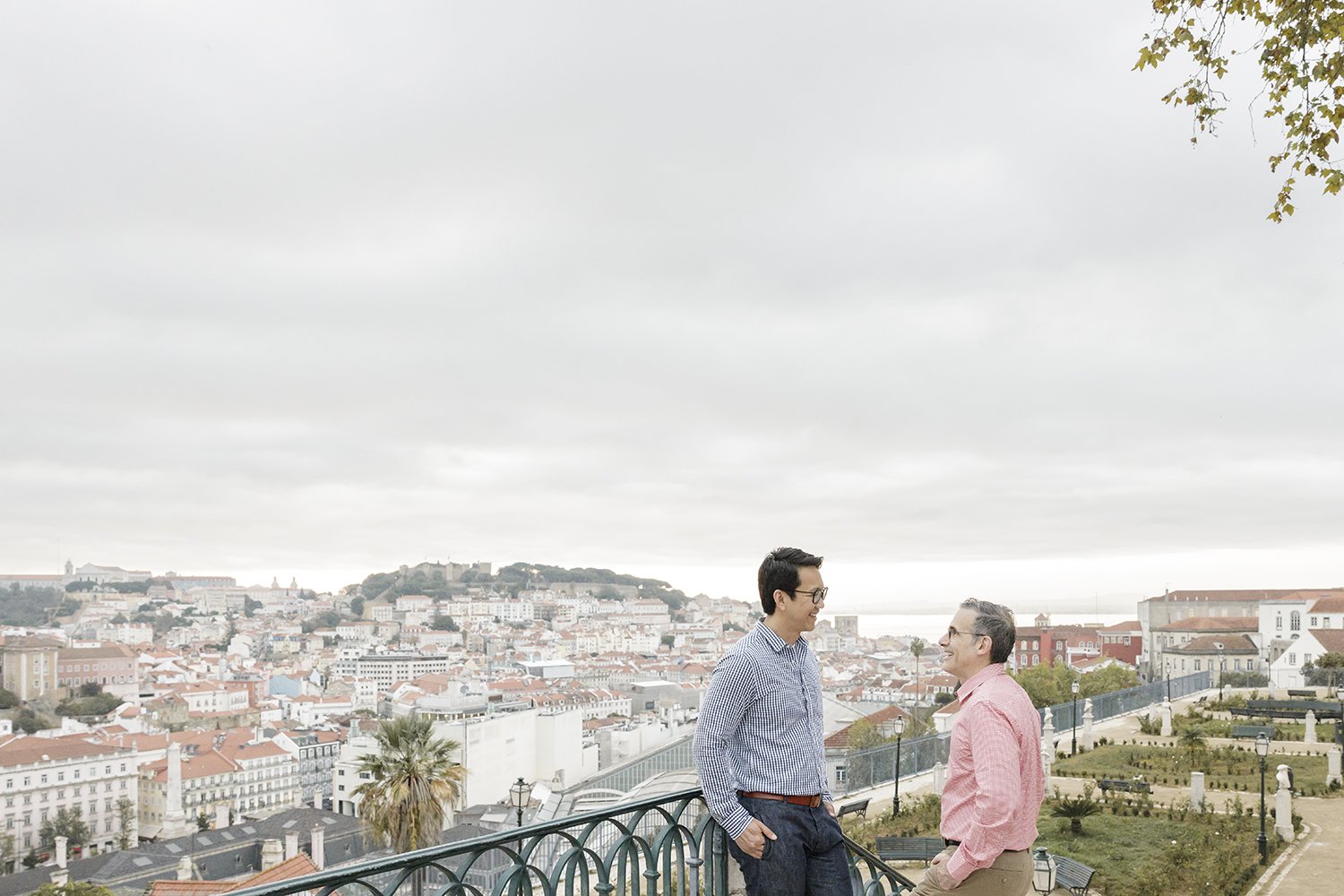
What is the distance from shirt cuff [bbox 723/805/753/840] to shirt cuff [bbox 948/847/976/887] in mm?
558

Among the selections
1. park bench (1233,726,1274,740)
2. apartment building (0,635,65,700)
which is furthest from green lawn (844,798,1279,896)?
apartment building (0,635,65,700)

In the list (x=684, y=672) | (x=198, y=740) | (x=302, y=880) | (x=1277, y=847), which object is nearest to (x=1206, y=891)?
(x=1277, y=847)

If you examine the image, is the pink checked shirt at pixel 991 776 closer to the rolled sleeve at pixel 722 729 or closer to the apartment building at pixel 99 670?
the rolled sleeve at pixel 722 729

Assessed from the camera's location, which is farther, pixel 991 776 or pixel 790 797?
pixel 790 797

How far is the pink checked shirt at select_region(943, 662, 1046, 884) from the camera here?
8.75 feet

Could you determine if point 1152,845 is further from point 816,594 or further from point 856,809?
point 816,594

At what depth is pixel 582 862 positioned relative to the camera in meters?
2.83

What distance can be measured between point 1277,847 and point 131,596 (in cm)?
20904

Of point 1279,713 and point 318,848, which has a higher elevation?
point 1279,713

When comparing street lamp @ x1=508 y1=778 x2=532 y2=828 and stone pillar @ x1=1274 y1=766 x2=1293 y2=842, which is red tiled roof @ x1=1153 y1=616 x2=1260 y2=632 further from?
street lamp @ x1=508 y1=778 x2=532 y2=828

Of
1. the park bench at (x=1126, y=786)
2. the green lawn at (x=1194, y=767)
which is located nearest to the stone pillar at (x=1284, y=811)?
the park bench at (x=1126, y=786)

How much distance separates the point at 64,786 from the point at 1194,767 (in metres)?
82.3

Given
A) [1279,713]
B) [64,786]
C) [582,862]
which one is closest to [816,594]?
[582,862]

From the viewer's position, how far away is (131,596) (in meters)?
190
